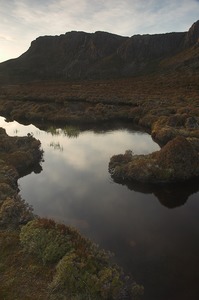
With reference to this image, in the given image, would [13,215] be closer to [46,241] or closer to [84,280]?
[46,241]

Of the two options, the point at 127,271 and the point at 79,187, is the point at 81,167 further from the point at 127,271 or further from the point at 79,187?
the point at 127,271

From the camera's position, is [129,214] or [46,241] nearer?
[46,241]

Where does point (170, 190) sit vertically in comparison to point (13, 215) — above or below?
below

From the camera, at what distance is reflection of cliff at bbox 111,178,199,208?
22177mm

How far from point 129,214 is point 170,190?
4.99m

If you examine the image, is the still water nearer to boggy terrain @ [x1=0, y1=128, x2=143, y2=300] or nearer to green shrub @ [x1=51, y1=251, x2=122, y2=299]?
boggy terrain @ [x1=0, y1=128, x2=143, y2=300]

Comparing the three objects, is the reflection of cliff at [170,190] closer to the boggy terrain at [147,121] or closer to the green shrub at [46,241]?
the boggy terrain at [147,121]

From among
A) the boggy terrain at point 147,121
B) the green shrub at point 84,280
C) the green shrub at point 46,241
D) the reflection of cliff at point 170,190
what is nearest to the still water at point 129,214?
the reflection of cliff at point 170,190

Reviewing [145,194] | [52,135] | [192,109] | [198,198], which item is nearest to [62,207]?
[145,194]

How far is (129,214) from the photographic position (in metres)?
20.2

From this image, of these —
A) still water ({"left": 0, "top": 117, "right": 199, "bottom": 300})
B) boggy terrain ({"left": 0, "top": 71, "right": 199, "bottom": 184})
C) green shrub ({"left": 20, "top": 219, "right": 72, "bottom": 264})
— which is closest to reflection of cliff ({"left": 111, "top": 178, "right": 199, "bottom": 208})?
still water ({"left": 0, "top": 117, "right": 199, "bottom": 300})

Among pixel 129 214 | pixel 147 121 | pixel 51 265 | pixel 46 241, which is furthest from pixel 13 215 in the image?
pixel 147 121

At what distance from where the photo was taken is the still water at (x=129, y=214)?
14469mm

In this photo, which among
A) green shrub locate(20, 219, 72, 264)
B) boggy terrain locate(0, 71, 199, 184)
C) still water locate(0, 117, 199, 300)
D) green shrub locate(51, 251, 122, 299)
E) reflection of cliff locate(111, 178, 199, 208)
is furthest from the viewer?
boggy terrain locate(0, 71, 199, 184)
